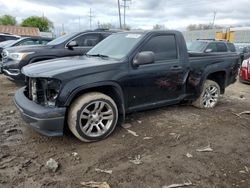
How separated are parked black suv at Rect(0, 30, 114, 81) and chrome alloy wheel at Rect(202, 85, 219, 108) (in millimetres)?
3854

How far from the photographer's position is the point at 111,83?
4.46 m

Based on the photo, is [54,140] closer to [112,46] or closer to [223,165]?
[112,46]

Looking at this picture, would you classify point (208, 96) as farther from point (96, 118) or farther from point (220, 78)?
point (96, 118)

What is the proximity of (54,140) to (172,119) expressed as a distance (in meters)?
2.31

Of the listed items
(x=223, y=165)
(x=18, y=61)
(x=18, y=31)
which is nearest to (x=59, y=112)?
(x=223, y=165)

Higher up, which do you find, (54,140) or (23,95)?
(23,95)

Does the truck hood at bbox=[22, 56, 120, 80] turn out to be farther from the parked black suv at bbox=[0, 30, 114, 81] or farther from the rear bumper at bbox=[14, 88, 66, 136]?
the parked black suv at bbox=[0, 30, 114, 81]

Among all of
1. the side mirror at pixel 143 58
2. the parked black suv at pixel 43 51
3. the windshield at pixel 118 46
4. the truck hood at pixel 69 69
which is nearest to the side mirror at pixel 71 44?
the parked black suv at pixel 43 51

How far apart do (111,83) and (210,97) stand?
2.97 m

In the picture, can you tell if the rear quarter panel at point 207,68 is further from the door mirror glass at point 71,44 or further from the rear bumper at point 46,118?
the door mirror glass at point 71,44

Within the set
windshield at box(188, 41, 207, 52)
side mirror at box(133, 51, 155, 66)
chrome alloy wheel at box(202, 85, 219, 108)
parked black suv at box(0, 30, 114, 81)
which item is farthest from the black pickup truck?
windshield at box(188, 41, 207, 52)

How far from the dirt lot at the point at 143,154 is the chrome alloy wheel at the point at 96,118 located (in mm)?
195

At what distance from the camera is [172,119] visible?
555cm

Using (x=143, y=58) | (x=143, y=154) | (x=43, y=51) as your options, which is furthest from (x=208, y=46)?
(x=143, y=154)
